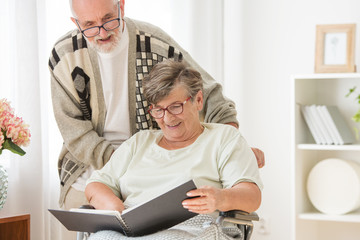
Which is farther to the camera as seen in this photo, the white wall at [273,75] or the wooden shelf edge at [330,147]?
the white wall at [273,75]

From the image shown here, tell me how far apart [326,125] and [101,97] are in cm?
150

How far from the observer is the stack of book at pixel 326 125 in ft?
9.82

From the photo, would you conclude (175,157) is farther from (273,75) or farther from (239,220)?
(273,75)

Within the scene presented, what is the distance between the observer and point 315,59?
301 cm

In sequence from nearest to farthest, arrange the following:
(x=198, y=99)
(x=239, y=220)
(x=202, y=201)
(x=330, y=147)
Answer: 1. (x=202, y=201)
2. (x=239, y=220)
3. (x=198, y=99)
4. (x=330, y=147)

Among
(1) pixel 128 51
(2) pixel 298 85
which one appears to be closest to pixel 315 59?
(2) pixel 298 85

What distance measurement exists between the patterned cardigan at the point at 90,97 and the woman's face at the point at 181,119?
25 centimetres

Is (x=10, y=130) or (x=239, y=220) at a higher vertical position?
(x=10, y=130)

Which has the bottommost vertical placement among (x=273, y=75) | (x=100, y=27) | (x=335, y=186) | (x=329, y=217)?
(x=329, y=217)

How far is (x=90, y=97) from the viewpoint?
2051 mm

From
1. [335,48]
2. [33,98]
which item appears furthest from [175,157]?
[335,48]

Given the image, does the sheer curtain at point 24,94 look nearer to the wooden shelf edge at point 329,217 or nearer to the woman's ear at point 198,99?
the woman's ear at point 198,99

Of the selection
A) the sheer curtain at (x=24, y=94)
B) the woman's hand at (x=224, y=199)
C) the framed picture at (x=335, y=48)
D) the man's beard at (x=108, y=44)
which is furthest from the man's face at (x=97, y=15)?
the framed picture at (x=335, y=48)

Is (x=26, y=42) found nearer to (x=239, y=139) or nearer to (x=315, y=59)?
(x=239, y=139)
